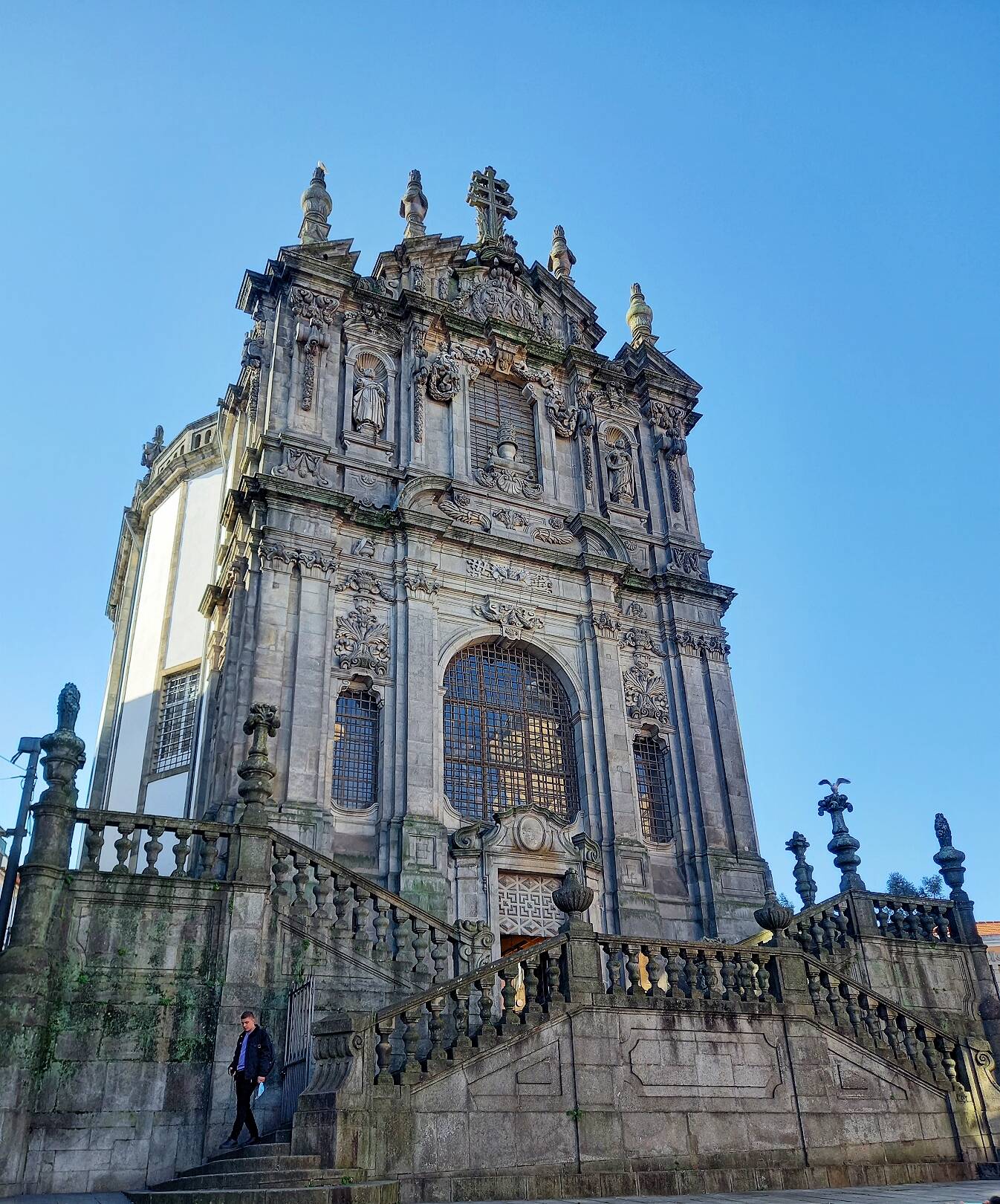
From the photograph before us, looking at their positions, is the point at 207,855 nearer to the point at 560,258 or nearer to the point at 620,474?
the point at 620,474

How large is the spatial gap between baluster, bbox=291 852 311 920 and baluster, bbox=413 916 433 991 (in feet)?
4.80

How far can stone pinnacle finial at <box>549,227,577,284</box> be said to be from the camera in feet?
92.6

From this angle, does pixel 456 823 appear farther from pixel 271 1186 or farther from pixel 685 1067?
pixel 271 1186

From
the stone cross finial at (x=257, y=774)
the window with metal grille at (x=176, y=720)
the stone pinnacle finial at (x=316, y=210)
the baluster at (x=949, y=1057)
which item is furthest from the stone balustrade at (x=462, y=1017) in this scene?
the stone pinnacle finial at (x=316, y=210)

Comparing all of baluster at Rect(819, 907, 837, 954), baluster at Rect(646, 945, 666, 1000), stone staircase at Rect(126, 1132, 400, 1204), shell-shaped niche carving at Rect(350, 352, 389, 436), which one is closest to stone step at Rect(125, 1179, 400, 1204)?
stone staircase at Rect(126, 1132, 400, 1204)

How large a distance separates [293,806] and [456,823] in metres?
3.20

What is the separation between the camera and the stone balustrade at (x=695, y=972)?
12359 mm

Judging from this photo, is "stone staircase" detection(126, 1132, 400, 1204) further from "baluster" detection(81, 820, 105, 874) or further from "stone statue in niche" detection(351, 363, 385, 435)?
A: "stone statue in niche" detection(351, 363, 385, 435)

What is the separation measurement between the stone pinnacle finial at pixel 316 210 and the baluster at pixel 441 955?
54.3 ft

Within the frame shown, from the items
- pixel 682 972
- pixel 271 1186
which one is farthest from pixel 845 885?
pixel 271 1186

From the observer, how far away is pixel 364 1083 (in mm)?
10023

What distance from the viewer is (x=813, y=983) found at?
13617mm

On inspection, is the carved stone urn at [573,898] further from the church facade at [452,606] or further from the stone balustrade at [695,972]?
the church facade at [452,606]

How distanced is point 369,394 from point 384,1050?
15.2 meters
